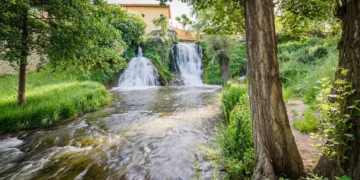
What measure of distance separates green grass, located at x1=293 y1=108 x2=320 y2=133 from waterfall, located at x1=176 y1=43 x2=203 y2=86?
13.9 metres

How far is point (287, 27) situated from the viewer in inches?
133

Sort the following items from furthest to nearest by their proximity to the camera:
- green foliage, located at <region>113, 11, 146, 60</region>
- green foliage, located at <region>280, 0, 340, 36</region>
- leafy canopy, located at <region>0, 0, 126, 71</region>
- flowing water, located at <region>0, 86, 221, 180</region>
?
green foliage, located at <region>113, 11, 146, 60</region>
leafy canopy, located at <region>0, 0, 126, 71</region>
flowing water, located at <region>0, 86, 221, 180</region>
green foliage, located at <region>280, 0, 340, 36</region>

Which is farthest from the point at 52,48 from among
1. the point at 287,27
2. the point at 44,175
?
the point at 287,27

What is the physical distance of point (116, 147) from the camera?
4891 millimetres

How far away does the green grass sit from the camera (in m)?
4.21

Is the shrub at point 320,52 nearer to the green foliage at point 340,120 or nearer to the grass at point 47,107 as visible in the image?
the green foliage at point 340,120

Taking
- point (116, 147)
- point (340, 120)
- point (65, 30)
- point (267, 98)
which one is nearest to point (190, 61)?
point (65, 30)

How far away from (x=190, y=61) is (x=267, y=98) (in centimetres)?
1807

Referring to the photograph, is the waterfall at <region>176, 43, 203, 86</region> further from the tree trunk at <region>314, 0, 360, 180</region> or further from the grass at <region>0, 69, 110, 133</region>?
the tree trunk at <region>314, 0, 360, 180</region>

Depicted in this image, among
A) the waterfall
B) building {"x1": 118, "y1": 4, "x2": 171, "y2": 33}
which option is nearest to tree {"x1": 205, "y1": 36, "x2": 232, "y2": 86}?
the waterfall

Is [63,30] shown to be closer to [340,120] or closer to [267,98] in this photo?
[267,98]

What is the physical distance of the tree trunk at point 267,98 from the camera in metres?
2.32

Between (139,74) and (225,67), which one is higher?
(139,74)

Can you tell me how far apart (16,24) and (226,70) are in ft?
34.1
